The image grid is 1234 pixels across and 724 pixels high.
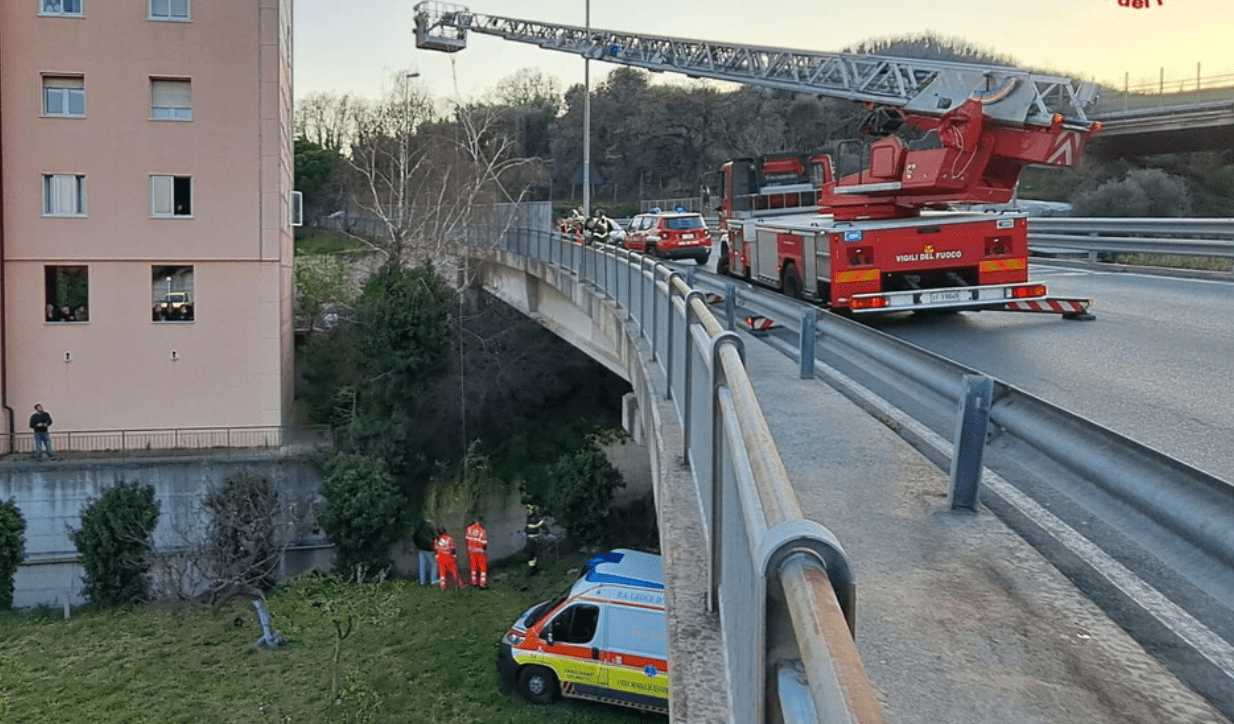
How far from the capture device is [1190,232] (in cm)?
1895

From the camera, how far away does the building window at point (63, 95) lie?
2838 centimetres

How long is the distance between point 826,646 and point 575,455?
29263 mm

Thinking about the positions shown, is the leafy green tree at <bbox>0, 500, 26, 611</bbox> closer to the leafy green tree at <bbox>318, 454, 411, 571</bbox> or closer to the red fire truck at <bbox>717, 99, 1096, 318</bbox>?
the leafy green tree at <bbox>318, 454, 411, 571</bbox>

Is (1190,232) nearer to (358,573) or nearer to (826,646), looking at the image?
(358,573)

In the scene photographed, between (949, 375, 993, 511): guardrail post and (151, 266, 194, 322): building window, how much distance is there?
27225 millimetres

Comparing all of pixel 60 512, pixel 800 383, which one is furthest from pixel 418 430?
pixel 800 383

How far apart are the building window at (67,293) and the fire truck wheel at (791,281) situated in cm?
2068

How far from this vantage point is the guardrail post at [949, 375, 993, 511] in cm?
516

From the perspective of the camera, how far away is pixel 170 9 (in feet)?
94.8

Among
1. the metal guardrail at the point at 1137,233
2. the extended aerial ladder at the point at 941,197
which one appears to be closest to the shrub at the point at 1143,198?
the metal guardrail at the point at 1137,233

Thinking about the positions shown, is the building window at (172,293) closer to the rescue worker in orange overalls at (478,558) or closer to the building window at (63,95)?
the building window at (63,95)

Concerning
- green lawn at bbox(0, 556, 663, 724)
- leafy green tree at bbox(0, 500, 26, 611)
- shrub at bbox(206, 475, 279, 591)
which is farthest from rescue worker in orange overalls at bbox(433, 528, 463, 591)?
leafy green tree at bbox(0, 500, 26, 611)

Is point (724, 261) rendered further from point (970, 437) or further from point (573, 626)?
point (970, 437)

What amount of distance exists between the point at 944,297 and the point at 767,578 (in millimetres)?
11701
